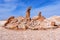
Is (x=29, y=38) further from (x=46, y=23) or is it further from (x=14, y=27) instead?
(x=46, y=23)

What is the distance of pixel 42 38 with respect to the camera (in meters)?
9.71

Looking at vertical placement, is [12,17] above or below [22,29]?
above

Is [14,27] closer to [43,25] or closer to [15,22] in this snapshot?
[15,22]

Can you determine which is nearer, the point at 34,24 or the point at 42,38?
the point at 42,38

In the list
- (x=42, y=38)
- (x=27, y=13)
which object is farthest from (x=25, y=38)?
(x=27, y=13)

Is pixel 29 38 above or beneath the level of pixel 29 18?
beneath

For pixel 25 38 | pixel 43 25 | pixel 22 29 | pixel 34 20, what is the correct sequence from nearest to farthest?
pixel 25 38 → pixel 22 29 → pixel 43 25 → pixel 34 20

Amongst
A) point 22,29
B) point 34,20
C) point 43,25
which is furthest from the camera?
point 34,20

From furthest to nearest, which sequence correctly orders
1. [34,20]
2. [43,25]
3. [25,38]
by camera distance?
[34,20] < [43,25] < [25,38]

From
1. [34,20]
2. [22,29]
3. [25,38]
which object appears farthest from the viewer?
[34,20]

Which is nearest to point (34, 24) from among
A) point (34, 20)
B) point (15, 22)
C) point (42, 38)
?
point (34, 20)

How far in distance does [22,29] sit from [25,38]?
4.55 meters

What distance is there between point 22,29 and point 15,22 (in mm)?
1763

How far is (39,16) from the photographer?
16.7 metres
